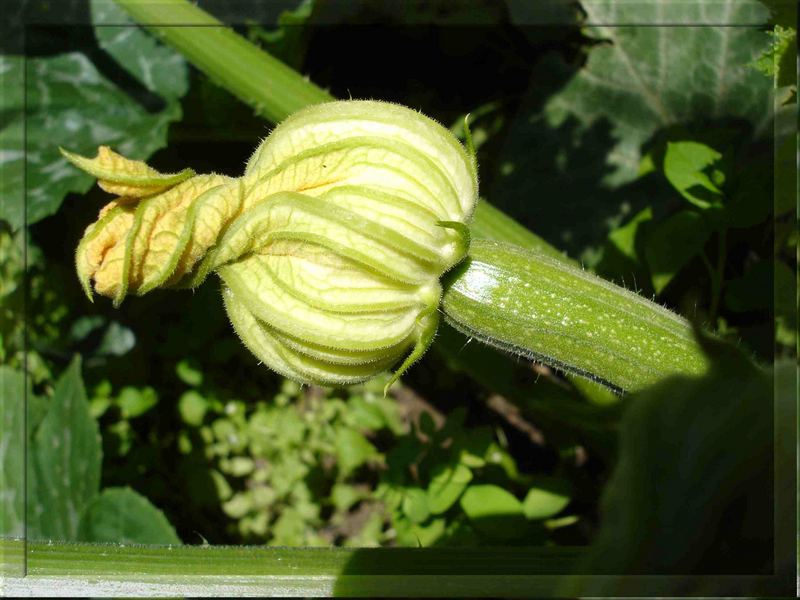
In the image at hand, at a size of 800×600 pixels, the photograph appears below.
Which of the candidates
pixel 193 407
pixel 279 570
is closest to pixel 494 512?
pixel 279 570

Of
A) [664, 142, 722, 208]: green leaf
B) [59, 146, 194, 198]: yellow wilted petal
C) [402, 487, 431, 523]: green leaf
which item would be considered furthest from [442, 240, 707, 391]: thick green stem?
[402, 487, 431, 523]: green leaf

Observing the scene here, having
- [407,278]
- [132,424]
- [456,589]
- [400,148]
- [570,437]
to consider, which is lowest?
[132,424]

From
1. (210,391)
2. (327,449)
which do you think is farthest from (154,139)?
(327,449)

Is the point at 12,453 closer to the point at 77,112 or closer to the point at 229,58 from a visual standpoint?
the point at 77,112

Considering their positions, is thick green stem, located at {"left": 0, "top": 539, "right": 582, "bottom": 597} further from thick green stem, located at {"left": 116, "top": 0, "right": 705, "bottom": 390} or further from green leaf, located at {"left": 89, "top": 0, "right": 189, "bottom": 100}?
green leaf, located at {"left": 89, "top": 0, "right": 189, "bottom": 100}

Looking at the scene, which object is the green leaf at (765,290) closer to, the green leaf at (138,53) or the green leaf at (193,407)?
the green leaf at (193,407)

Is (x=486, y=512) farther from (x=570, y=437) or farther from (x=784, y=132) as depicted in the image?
(x=784, y=132)
